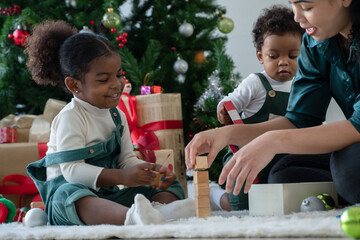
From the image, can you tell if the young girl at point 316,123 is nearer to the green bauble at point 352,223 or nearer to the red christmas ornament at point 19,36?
the green bauble at point 352,223

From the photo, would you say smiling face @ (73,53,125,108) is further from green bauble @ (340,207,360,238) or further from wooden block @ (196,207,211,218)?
green bauble @ (340,207,360,238)

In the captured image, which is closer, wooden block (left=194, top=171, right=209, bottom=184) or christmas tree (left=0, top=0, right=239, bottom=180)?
wooden block (left=194, top=171, right=209, bottom=184)

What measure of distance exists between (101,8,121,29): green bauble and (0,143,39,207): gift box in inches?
30.0

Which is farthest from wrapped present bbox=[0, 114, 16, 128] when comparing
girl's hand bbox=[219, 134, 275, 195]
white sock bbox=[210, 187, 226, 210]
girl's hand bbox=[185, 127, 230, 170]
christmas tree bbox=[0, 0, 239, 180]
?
girl's hand bbox=[219, 134, 275, 195]

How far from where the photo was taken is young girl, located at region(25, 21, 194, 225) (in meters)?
1.29

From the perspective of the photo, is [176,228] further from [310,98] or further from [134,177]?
[310,98]

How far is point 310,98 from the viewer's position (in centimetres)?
143

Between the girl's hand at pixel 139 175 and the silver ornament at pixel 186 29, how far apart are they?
138cm

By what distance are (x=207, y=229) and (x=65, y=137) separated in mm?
669

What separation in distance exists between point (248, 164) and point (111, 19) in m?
1.62

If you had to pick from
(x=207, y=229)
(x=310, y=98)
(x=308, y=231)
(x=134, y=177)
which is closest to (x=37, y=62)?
(x=134, y=177)

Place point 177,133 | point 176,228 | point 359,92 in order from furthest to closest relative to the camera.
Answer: point 177,133, point 359,92, point 176,228

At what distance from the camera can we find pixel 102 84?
155 centimetres

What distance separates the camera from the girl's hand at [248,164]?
40.0 inches
